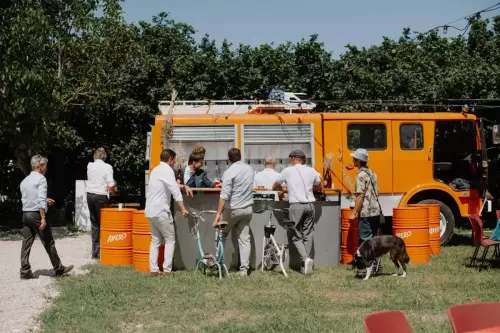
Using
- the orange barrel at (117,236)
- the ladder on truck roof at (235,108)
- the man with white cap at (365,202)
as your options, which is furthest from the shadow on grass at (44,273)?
the man with white cap at (365,202)

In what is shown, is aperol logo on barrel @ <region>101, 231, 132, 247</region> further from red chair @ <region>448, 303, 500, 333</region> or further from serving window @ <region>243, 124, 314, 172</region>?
red chair @ <region>448, 303, 500, 333</region>

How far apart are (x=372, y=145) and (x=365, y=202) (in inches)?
146

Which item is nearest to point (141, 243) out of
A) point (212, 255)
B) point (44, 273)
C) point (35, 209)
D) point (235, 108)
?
point (212, 255)

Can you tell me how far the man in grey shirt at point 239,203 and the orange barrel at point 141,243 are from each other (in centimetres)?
118

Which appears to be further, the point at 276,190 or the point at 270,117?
the point at 270,117

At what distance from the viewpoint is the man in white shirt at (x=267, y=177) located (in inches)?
537

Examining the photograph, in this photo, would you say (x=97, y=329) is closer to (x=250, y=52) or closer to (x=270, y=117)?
(x=270, y=117)

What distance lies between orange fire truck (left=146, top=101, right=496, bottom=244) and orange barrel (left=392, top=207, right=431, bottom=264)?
2.41 m

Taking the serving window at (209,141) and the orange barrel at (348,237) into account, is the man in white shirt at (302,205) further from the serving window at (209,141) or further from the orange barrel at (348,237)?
the serving window at (209,141)

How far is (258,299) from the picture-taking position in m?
9.30

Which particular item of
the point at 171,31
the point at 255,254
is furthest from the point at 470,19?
the point at 171,31

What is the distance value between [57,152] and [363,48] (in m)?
10.1

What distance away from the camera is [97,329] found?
7.83 meters

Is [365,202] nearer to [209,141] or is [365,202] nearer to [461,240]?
[209,141]
